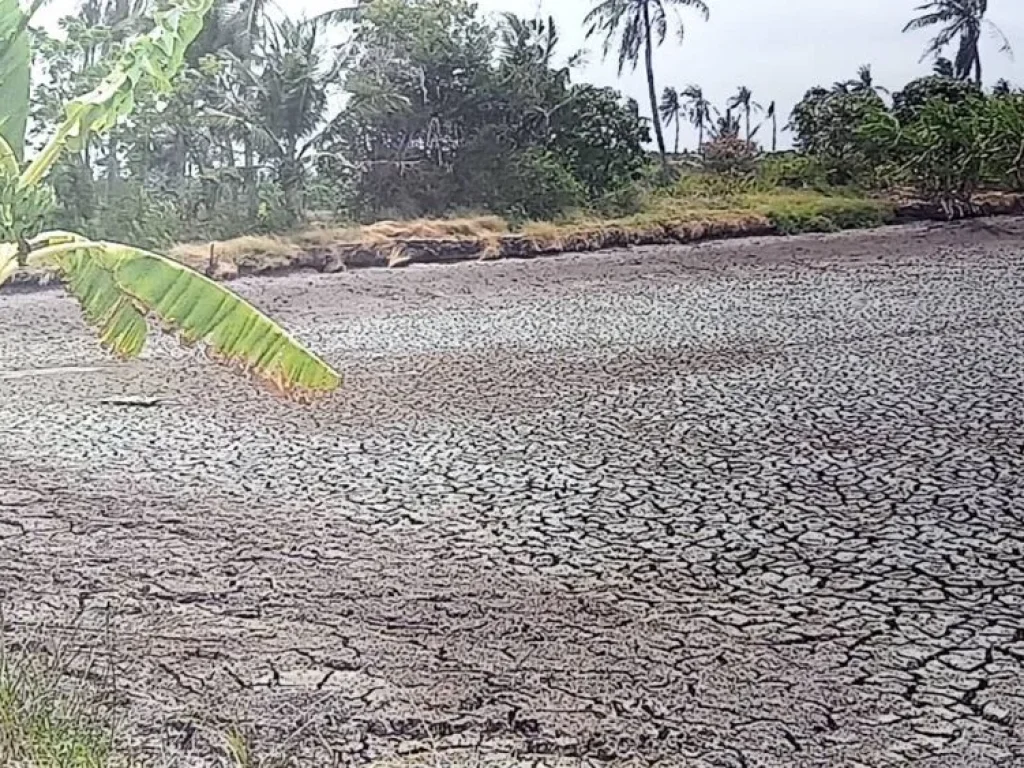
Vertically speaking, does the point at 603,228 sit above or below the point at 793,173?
below

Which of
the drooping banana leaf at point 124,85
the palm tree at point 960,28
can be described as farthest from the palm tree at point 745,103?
the drooping banana leaf at point 124,85

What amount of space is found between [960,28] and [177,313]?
6984mm

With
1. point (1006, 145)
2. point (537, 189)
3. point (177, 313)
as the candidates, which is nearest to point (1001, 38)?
point (1006, 145)

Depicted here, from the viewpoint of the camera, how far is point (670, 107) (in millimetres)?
8219

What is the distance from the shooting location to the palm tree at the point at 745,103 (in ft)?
25.8

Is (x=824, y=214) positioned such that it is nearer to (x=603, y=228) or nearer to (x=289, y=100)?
(x=603, y=228)

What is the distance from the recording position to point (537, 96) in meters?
7.85

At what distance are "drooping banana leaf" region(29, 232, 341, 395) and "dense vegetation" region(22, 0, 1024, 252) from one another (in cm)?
486

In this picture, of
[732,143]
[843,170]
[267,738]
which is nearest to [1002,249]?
[843,170]

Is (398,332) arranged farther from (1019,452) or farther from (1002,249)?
(1002,249)

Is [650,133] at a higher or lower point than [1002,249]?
higher

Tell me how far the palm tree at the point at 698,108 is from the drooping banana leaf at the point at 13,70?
628 cm

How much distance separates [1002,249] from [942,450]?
3.92 metres

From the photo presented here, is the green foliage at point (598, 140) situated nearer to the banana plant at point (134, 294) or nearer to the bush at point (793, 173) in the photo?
the bush at point (793, 173)
